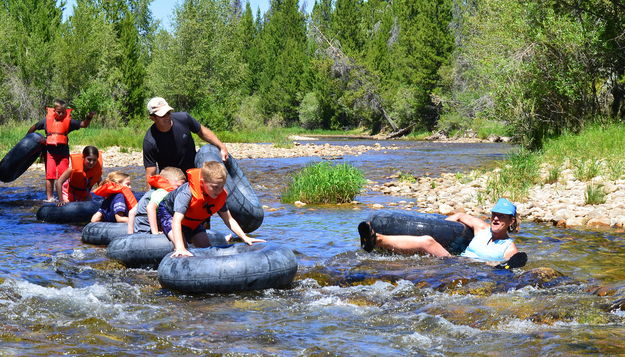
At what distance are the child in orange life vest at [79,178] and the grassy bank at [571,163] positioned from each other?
6887mm

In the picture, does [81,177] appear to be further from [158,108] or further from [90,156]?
[158,108]

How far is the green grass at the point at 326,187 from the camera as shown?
12750 mm

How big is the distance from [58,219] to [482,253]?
6.38m

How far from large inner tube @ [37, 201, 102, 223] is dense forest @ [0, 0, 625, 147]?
1255 centimetres

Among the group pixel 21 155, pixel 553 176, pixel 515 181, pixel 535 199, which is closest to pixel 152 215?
pixel 21 155

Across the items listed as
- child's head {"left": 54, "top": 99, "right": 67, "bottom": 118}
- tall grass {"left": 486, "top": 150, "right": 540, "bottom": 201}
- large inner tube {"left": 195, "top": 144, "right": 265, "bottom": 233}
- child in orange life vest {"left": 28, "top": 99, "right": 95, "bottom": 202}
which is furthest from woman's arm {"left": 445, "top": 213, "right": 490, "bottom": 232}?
child's head {"left": 54, "top": 99, "right": 67, "bottom": 118}

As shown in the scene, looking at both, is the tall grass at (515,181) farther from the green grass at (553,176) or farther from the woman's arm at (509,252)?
the woman's arm at (509,252)

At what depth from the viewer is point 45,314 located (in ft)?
17.3

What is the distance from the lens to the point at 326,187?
12.7 m

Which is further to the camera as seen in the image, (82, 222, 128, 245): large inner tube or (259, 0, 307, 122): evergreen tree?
(259, 0, 307, 122): evergreen tree

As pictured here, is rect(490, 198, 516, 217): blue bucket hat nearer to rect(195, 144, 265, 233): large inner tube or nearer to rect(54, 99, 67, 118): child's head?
rect(195, 144, 265, 233): large inner tube

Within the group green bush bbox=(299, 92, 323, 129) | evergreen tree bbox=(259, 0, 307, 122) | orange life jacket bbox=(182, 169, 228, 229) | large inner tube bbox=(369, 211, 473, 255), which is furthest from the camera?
evergreen tree bbox=(259, 0, 307, 122)

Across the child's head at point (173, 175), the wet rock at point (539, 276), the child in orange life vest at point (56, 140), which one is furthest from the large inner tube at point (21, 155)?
the wet rock at point (539, 276)

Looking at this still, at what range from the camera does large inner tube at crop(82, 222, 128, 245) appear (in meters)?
8.26
